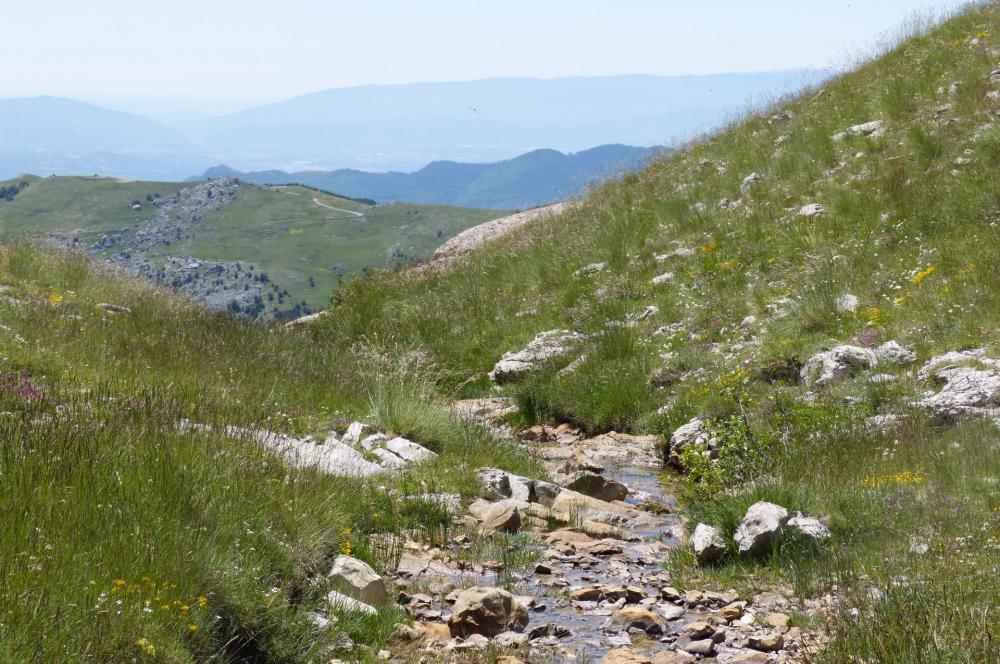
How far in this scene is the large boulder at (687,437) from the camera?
9961 mm

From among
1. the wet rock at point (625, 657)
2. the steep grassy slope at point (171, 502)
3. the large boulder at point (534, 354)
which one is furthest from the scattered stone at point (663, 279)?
the wet rock at point (625, 657)

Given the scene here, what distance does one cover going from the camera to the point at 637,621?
566cm

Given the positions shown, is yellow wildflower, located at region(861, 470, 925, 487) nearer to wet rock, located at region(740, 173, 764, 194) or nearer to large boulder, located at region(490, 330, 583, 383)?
large boulder, located at region(490, 330, 583, 383)

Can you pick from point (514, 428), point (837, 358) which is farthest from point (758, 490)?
point (514, 428)

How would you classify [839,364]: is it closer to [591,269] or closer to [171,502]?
[591,269]

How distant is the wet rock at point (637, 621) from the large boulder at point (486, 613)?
597 millimetres

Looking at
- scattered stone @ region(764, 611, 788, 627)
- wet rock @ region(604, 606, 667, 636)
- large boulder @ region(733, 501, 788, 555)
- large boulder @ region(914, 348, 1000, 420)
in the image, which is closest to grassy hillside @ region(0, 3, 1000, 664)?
large boulder @ region(733, 501, 788, 555)

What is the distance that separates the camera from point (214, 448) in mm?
6277

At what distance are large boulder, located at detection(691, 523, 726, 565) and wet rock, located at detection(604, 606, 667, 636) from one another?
105 cm

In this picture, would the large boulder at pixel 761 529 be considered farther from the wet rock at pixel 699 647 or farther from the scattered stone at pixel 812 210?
the scattered stone at pixel 812 210

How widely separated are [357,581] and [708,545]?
2.75 meters

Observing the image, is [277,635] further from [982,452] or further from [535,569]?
[982,452]

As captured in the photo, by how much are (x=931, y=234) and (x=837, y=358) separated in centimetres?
386

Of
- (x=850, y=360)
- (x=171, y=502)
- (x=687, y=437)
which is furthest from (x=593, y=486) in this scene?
(x=171, y=502)
